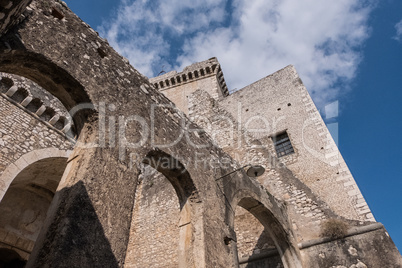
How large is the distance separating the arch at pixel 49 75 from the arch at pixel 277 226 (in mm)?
4329

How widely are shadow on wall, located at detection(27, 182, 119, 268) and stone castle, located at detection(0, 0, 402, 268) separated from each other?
1cm

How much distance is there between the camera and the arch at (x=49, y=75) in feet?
9.02

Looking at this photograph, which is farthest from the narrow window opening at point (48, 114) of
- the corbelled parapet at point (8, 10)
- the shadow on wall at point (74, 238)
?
the corbelled parapet at point (8, 10)

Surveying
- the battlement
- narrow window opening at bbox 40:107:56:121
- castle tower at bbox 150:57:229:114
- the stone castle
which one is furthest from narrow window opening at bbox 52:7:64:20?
the battlement

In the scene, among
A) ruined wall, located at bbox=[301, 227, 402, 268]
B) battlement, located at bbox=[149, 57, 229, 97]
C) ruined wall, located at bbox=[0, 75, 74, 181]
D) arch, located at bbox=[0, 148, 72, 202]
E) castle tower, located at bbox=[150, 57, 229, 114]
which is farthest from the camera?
battlement, located at bbox=[149, 57, 229, 97]

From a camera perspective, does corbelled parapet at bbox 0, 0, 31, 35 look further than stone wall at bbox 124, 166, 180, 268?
No

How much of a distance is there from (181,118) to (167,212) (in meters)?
3.98

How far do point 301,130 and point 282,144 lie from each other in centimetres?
111

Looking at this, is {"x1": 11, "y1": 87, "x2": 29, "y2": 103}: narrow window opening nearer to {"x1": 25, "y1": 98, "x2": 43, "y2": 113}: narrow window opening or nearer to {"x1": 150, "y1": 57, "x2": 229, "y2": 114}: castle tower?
{"x1": 25, "y1": 98, "x2": 43, "y2": 113}: narrow window opening

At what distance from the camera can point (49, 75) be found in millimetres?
3078

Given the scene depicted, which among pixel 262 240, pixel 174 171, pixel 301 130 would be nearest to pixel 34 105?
pixel 174 171

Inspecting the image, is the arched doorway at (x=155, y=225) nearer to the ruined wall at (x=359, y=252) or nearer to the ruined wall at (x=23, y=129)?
the ruined wall at (x=23, y=129)

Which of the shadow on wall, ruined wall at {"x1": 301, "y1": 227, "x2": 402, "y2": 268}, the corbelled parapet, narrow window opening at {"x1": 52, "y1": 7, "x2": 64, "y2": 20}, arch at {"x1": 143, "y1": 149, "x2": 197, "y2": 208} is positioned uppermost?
narrow window opening at {"x1": 52, "y1": 7, "x2": 64, "y2": 20}

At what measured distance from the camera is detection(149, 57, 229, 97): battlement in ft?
67.3
